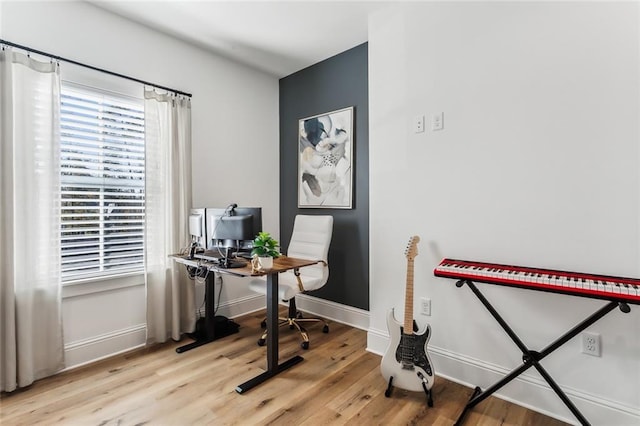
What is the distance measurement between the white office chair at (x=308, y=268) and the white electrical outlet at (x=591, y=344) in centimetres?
181

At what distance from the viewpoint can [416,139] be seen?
235 centimetres

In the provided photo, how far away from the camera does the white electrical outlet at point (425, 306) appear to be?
2.29 m

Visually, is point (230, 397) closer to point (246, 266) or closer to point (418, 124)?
point (246, 266)

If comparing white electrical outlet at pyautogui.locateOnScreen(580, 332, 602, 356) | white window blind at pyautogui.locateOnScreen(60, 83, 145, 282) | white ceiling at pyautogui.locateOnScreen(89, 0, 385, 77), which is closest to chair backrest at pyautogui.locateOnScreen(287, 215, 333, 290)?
white window blind at pyautogui.locateOnScreen(60, 83, 145, 282)

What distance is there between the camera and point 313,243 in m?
3.08

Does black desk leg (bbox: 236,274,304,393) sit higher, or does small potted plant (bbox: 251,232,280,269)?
small potted plant (bbox: 251,232,280,269)

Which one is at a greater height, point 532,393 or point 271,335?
point 271,335

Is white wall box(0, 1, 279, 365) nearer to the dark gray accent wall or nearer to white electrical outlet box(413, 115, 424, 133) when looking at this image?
the dark gray accent wall

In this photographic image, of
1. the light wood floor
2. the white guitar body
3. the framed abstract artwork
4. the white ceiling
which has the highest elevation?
the white ceiling

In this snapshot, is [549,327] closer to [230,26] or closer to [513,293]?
[513,293]

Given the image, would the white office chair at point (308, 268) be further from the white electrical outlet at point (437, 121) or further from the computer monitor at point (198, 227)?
the white electrical outlet at point (437, 121)

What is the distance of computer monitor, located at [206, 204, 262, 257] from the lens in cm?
228

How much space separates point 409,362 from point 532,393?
2.37 ft

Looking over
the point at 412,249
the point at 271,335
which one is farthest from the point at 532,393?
the point at 271,335
